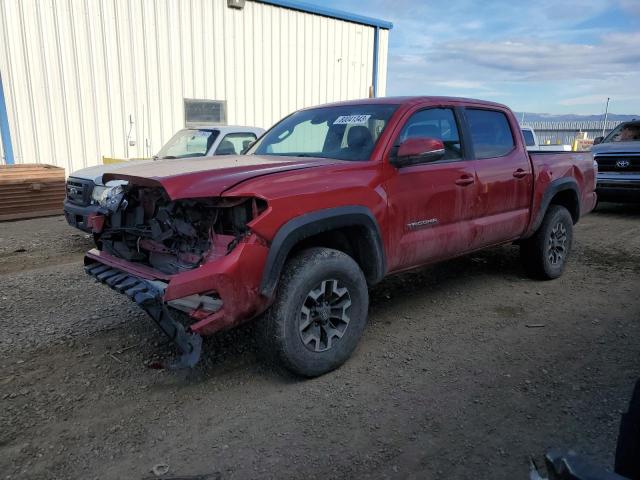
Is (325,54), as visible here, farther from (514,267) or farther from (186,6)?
(514,267)

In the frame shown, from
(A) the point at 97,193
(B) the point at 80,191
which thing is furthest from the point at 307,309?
(B) the point at 80,191

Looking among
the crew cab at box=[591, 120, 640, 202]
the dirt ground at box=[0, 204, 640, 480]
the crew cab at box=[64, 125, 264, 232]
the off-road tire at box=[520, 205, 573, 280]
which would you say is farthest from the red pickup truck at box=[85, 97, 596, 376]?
the crew cab at box=[591, 120, 640, 202]

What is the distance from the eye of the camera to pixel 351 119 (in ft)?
13.6

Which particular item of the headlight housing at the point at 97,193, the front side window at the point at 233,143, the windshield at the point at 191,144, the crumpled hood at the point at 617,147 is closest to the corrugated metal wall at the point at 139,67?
the windshield at the point at 191,144

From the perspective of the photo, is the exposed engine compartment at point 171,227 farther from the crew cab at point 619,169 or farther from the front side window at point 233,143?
the crew cab at point 619,169

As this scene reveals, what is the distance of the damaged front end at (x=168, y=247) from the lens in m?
2.95

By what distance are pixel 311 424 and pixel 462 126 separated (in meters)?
2.96

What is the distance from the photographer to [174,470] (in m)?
2.47

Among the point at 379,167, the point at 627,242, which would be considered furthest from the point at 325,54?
the point at 379,167

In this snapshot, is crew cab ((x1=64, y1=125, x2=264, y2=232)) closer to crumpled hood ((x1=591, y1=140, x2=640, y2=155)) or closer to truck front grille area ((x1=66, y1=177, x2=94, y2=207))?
truck front grille area ((x1=66, y1=177, x2=94, y2=207))

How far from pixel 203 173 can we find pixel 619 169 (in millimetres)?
9781

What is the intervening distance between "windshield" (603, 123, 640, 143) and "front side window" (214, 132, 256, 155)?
8.30m

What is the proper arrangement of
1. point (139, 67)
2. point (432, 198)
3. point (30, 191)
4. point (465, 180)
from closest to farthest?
1. point (432, 198)
2. point (465, 180)
3. point (30, 191)
4. point (139, 67)

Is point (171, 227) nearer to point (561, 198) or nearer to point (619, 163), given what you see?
point (561, 198)
